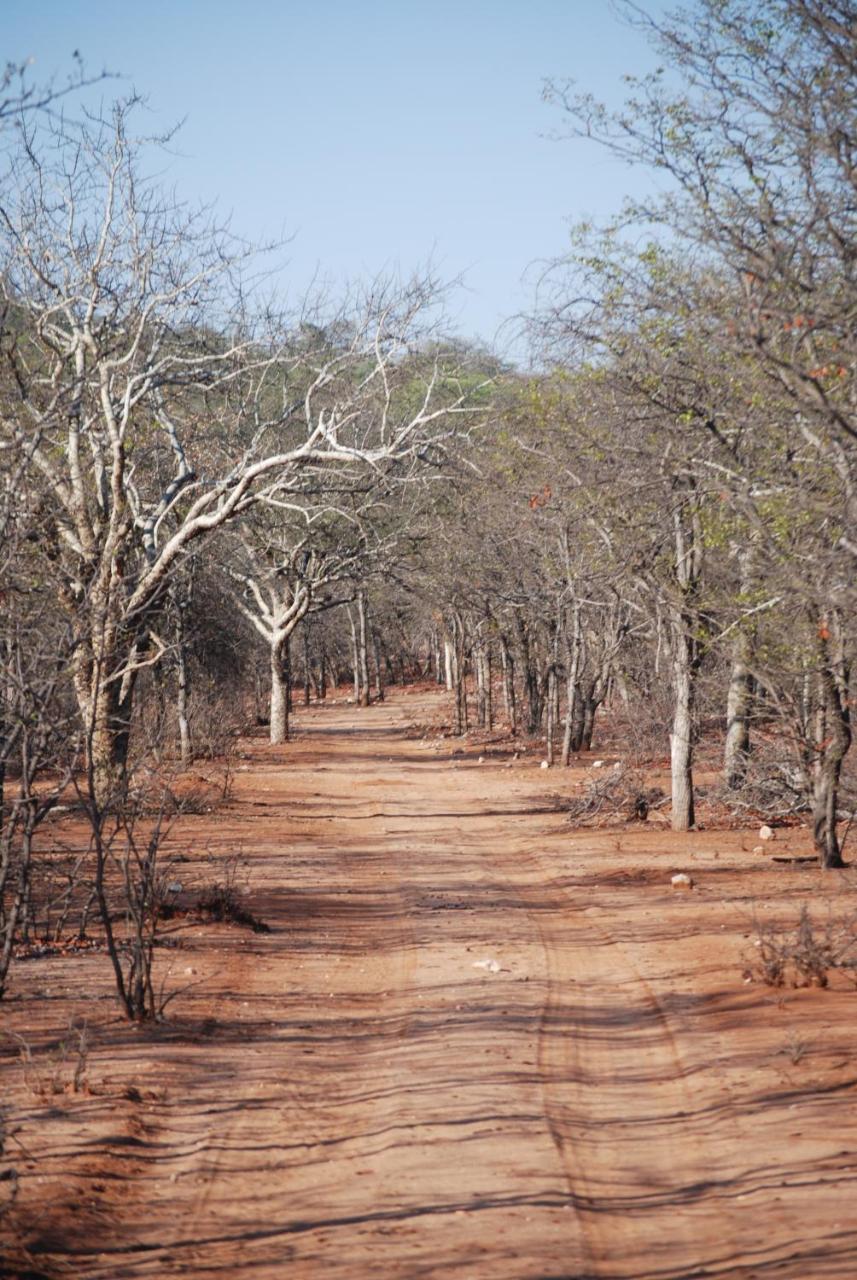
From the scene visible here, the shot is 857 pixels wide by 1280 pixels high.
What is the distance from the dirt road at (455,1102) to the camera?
5238mm

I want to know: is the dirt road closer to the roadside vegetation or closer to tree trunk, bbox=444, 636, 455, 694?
the roadside vegetation

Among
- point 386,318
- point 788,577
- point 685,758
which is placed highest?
point 386,318

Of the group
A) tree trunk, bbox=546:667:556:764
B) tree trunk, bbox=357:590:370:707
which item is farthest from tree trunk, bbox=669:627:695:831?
tree trunk, bbox=357:590:370:707

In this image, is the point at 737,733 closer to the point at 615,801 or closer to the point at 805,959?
the point at 615,801

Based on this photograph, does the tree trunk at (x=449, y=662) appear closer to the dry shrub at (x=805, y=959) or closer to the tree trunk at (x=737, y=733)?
the tree trunk at (x=737, y=733)

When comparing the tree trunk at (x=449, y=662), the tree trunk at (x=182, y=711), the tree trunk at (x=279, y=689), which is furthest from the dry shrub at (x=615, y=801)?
the tree trunk at (x=449, y=662)

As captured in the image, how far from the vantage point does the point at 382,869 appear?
14805 mm

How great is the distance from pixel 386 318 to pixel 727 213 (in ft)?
32.7

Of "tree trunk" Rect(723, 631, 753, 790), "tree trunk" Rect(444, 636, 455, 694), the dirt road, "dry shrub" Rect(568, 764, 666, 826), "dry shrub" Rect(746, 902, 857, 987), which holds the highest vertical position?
"tree trunk" Rect(444, 636, 455, 694)

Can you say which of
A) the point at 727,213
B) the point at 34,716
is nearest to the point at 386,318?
the point at 727,213

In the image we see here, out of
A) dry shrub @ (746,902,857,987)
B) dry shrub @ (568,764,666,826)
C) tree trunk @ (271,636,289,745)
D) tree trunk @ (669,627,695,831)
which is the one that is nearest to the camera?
dry shrub @ (746,902,857,987)

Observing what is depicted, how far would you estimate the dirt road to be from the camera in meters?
5.24

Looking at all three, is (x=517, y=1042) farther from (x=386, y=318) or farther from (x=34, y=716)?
(x=386, y=318)

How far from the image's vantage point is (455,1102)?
6.86m
